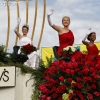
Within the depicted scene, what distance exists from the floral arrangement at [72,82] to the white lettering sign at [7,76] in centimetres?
81

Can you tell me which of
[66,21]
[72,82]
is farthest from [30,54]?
[72,82]

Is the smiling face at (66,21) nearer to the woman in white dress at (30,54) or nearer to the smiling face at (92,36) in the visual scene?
the smiling face at (92,36)

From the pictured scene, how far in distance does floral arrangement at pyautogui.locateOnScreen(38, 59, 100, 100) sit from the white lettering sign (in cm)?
81

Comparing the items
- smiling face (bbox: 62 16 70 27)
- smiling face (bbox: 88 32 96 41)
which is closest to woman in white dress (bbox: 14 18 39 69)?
smiling face (bbox: 62 16 70 27)

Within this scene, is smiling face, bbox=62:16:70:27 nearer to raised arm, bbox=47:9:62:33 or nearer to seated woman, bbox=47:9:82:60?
seated woman, bbox=47:9:82:60

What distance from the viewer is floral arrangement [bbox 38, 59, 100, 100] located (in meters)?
5.36

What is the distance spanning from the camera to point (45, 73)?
5828 mm

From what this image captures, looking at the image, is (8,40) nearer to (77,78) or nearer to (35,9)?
(35,9)

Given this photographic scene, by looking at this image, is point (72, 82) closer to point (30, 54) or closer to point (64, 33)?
point (64, 33)

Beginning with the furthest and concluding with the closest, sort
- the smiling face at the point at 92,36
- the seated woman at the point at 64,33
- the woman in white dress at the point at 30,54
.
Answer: the woman in white dress at the point at 30,54 → the smiling face at the point at 92,36 → the seated woman at the point at 64,33

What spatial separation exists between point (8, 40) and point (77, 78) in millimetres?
5975

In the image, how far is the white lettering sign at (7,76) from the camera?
621 cm

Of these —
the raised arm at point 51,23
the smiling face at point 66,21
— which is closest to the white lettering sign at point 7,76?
the raised arm at point 51,23

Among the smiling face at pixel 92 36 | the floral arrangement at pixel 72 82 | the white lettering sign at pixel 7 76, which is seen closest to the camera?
the floral arrangement at pixel 72 82
